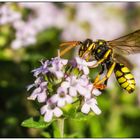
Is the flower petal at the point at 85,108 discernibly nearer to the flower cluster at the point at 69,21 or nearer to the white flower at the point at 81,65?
the white flower at the point at 81,65

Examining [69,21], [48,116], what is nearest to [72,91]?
[48,116]

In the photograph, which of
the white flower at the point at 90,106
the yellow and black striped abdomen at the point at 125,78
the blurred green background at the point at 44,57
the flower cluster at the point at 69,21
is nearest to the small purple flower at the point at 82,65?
the white flower at the point at 90,106

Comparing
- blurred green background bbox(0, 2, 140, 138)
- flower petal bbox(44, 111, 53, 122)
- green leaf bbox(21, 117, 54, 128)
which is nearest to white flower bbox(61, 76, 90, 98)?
flower petal bbox(44, 111, 53, 122)

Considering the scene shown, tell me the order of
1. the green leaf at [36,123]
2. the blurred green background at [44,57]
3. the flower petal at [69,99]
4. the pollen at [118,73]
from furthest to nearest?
the blurred green background at [44,57]
the pollen at [118,73]
the green leaf at [36,123]
the flower petal at [69,99]

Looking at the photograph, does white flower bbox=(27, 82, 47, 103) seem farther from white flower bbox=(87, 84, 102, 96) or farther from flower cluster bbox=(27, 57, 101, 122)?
white flower bbox=(87, 84, 102, 96)

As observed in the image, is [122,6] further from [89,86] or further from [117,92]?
[89,86]

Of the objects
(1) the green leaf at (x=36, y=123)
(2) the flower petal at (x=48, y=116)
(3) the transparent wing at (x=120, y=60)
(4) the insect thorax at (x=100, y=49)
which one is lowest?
(1) the green leaf at (x=36, y=123)
